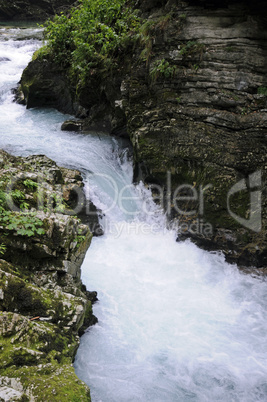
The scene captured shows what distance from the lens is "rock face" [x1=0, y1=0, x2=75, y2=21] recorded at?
24.8 meters

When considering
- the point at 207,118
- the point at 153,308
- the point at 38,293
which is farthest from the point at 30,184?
the point at 207,118

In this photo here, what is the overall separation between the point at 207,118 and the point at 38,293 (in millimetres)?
5264

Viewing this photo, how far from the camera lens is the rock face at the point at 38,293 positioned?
2705 mm

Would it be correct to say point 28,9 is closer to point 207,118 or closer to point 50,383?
point 207,118

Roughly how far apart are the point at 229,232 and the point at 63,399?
5.39 meters

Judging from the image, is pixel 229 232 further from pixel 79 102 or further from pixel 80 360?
pixel 79 102

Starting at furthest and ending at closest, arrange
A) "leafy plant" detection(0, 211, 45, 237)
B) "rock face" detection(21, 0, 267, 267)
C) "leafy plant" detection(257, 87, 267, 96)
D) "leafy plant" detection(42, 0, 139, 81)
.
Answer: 1. "leafy plant" detection(42, 0, 139, 81)
2. "rock face" detection(21, 0, 267, 267)
3. "leafy plant" detection(257, 87, 267, 96)
4. "leafy plant" detection(0, 211, 45, 237)

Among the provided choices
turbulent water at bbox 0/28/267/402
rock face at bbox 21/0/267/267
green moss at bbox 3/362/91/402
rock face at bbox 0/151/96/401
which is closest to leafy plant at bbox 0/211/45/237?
rock face at bbox 0/151/96/401

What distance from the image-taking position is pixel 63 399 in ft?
8.34

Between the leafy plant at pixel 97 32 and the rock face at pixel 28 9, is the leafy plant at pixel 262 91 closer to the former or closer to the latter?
the leafy plant at pixel 97 32

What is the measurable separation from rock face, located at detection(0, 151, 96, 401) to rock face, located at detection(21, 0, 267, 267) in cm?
348

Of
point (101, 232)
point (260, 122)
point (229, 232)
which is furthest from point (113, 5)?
point (229, 232)

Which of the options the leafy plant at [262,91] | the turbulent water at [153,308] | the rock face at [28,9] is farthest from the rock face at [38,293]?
the rock face at [28,9]

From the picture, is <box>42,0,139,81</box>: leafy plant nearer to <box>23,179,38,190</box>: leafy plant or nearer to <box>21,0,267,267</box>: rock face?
<box>21,0,267,267</box>: rock face
